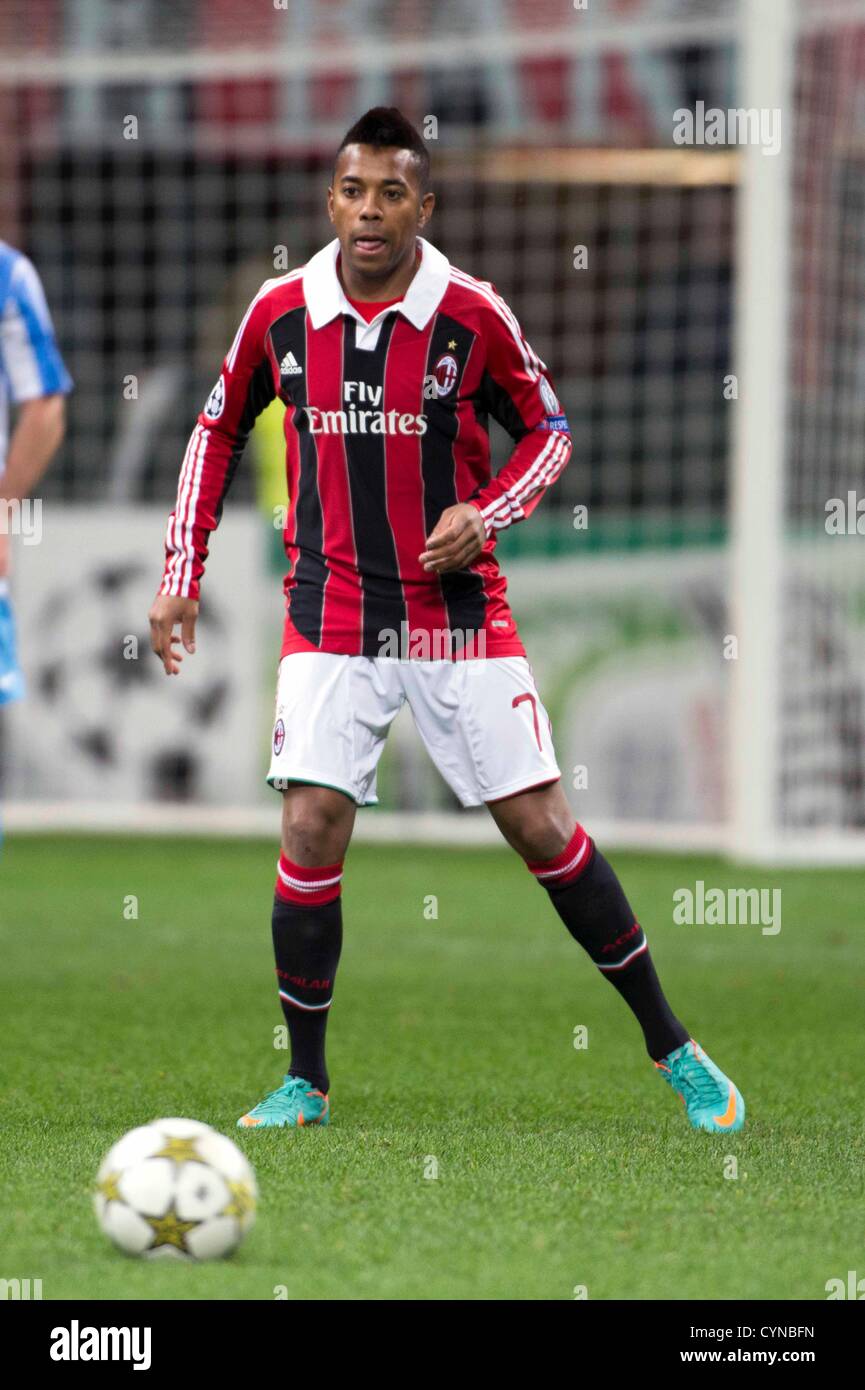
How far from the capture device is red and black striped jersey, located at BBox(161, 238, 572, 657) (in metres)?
4.27

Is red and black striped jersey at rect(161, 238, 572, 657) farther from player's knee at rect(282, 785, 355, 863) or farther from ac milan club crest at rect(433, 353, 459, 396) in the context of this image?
player's knee at rect(282, 785, 355, 863)

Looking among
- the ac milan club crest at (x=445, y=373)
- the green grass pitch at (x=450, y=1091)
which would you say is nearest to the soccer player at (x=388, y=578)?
the ac milan club crest at (x=445, y=373)

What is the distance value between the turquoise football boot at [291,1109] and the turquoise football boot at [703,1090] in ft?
2.36

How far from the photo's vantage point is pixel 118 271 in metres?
13.4

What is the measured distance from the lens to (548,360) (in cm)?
1290

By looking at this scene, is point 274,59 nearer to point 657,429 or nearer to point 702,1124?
point 657,429

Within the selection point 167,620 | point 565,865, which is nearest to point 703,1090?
point 565,865

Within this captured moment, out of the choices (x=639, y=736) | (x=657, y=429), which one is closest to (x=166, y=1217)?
(x=639, y=736)

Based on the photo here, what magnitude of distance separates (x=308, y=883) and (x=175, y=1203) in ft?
4.15

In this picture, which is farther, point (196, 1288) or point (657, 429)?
point (657, 429)

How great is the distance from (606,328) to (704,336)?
0.77 m

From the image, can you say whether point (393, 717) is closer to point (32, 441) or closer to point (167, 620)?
point (167, 620)

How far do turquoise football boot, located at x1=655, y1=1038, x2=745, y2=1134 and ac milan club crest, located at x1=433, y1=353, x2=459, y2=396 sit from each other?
1445 mm

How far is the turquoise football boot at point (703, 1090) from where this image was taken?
4.31 meters
